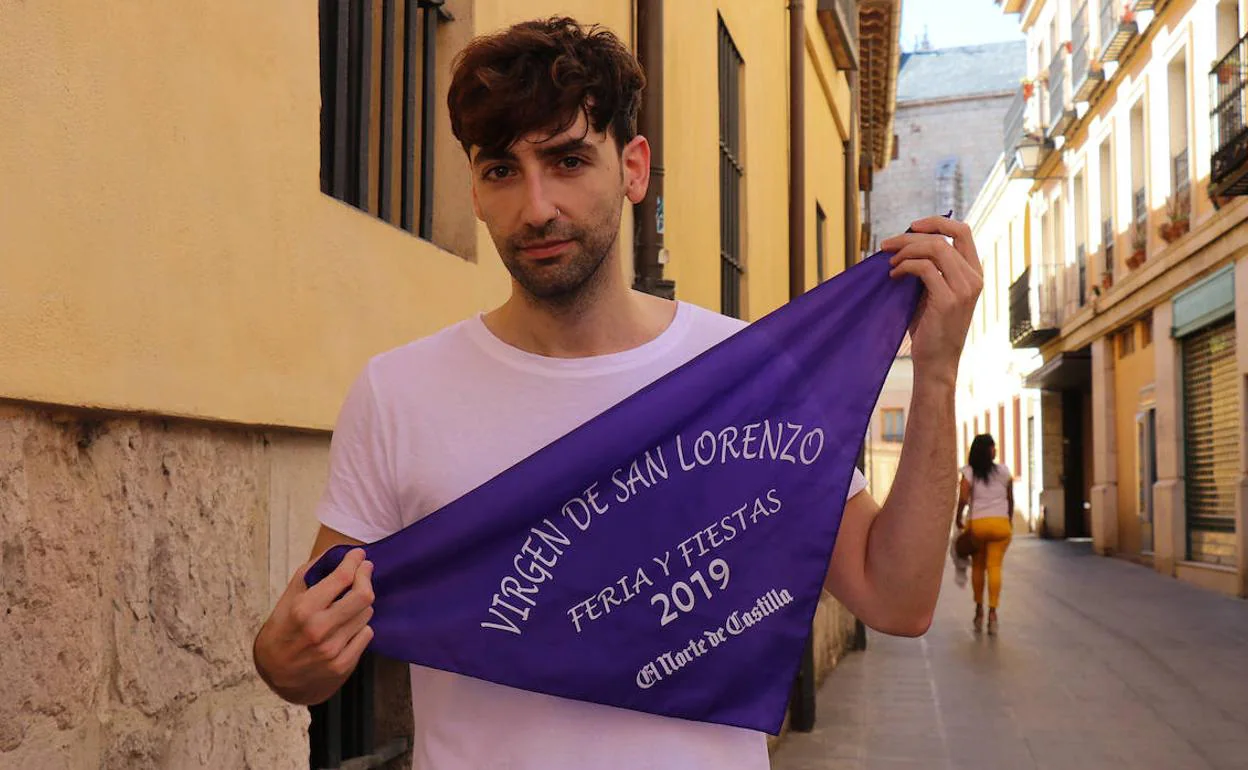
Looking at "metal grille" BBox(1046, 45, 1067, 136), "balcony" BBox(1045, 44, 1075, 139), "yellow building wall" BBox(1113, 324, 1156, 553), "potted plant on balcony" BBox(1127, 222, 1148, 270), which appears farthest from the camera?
"metal grille" BBox(1046, 45, 1067, 136)

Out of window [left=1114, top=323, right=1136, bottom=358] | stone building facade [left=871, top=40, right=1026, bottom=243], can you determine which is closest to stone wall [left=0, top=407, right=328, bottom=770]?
window [left=1114, top=323, right=1136, bottom=358]

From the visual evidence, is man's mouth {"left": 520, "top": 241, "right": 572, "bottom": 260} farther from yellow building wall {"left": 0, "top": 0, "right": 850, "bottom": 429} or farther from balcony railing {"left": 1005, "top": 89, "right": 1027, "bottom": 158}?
balcony railing {"left": 1005, "top": 89, "right": 1027, "bottom": 158}

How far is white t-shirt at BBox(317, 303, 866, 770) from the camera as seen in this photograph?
6.68 feet

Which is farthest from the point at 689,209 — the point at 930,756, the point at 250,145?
the point at 250,145

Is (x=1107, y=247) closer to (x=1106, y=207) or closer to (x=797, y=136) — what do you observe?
(x=1106, y=207)

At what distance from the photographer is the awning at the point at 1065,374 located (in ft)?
106

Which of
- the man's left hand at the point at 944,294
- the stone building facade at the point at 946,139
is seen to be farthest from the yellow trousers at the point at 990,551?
the stone building facade at the point at 946,139

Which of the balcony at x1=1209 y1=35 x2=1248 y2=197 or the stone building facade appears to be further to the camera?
the stone building facade

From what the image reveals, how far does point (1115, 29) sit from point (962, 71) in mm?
37662

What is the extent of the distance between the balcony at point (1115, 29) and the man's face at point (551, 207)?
23776mm

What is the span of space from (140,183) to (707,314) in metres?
1.02

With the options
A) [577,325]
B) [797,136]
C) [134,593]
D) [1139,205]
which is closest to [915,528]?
[577,325]

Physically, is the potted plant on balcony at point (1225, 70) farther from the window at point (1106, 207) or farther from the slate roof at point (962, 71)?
the slate roof at point (962, 71)

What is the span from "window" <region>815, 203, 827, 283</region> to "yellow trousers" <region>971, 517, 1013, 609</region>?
334 cm
